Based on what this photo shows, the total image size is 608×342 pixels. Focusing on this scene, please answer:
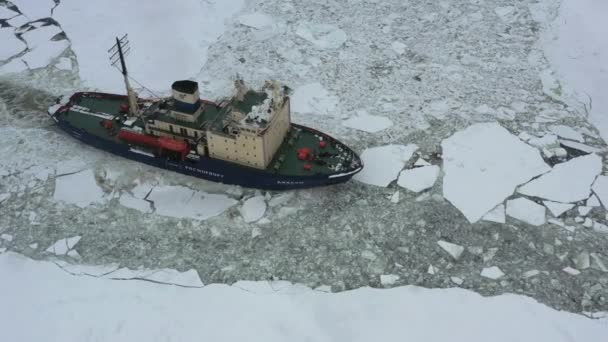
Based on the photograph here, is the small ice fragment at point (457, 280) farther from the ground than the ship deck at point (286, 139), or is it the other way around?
the ship deck at point (286, 139)

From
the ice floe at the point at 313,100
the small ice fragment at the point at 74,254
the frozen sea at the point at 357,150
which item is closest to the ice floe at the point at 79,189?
the frozen sea at the point at 357,150

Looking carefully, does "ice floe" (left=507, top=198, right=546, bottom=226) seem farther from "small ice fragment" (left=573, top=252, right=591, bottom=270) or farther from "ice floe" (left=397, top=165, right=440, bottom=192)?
"ice floe" (left=397, top=165, right=440, bottom=192)

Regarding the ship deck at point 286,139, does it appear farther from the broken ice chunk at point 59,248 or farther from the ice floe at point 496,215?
the ice floe at point 496,215

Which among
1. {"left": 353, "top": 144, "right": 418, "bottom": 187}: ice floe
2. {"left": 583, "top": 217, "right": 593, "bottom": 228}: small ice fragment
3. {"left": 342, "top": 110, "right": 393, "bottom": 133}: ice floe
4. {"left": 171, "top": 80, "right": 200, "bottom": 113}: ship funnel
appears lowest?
{"left": 583, "top": 217, "right": 593, "bottom": 228}: small ice fragment

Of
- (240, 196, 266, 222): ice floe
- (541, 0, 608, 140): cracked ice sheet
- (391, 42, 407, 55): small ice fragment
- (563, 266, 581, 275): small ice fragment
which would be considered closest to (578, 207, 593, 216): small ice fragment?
(563, 266, 581, 275): small ice fragment

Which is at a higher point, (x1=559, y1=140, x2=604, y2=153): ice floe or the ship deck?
the ship deck

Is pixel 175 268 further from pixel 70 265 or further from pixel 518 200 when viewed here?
pixel 518 200

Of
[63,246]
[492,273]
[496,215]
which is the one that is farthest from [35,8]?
[492,273]
